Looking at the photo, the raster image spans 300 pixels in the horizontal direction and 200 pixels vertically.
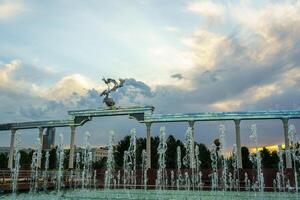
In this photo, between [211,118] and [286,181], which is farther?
[211,118]

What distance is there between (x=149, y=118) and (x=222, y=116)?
582 centimetres

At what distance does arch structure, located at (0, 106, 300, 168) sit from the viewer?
23.7m

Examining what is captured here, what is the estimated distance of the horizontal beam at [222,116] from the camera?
23.6 metres

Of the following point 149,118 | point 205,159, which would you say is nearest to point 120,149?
point 205,159

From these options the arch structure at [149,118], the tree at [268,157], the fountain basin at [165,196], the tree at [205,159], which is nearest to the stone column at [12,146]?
the arch structure at [149,118]

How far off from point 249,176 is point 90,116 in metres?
13.9

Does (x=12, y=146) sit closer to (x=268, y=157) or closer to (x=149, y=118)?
(x=149, y=118)

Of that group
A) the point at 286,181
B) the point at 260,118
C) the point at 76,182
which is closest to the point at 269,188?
the point at 286,181

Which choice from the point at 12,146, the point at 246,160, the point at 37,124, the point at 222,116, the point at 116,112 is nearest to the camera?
the point at 222,116

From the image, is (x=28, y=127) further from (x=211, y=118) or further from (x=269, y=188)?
(x=269, y=188)

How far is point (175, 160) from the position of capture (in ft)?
149

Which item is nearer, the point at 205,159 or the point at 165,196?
the point at 165,196

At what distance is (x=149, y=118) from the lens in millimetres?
26641

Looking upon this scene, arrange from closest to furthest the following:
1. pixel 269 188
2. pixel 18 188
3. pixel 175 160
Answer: pixel 18 188 → pixel 269 188 → pixel 175 160
